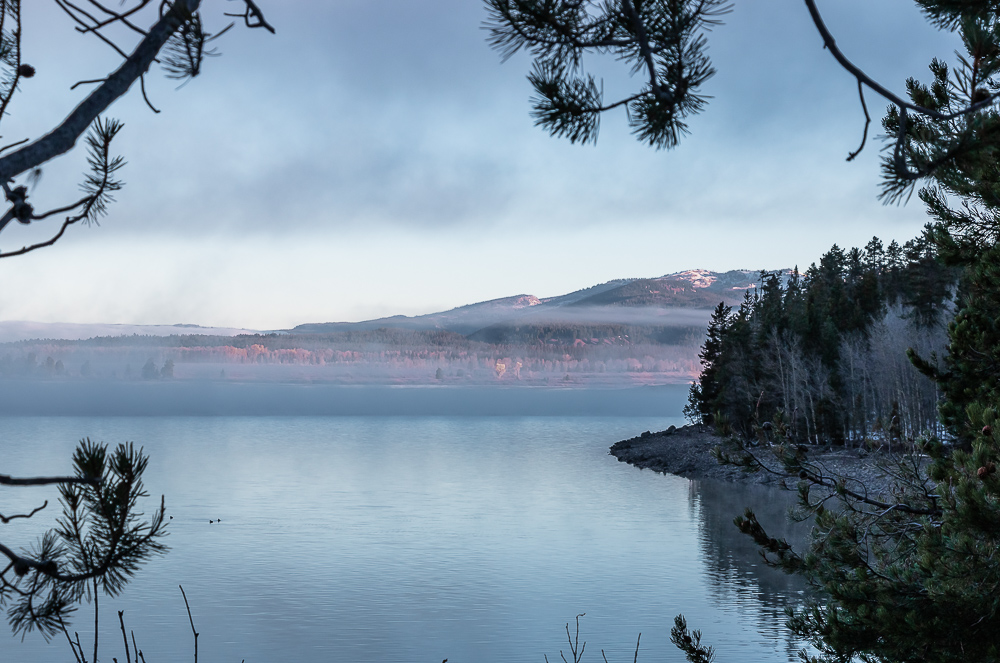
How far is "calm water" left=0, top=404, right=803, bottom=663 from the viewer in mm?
24734

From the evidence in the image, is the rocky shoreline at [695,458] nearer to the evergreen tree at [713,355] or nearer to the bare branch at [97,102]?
the evergreen tree at [713,355]

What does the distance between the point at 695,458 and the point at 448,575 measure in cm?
3674

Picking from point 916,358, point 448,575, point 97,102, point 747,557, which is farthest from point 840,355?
point 97,102

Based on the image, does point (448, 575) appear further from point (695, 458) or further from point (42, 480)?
point (695, 458)

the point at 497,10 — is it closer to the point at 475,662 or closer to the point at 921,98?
the point at 921,98

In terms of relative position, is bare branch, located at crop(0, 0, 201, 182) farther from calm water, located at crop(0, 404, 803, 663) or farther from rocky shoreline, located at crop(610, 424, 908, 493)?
rocky shoreline, located at crop(610, 424, 908, 493)

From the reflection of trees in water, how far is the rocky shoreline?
164cm

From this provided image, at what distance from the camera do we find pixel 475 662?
75.3 ft

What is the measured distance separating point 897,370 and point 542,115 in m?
54.1

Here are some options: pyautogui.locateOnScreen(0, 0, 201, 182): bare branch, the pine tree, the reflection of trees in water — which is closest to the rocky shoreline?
the reflection of trees in water

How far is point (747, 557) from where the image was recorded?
35.4 m

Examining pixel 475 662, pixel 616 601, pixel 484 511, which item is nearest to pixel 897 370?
pixel 484 511

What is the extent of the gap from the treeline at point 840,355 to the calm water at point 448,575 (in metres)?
8.82

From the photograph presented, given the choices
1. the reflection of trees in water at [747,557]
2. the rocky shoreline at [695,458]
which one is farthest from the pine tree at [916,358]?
the rocky shoreline at [695,458]
